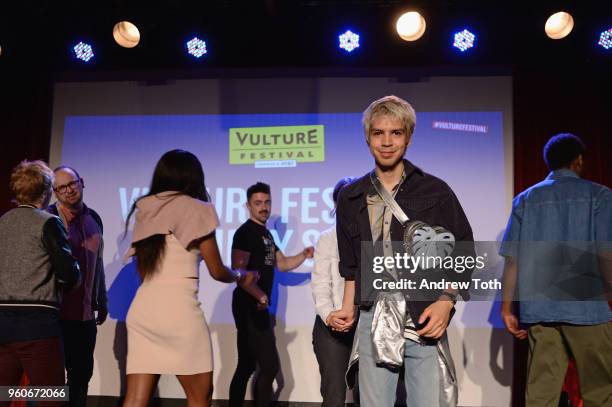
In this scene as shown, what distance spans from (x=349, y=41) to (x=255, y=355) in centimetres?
255

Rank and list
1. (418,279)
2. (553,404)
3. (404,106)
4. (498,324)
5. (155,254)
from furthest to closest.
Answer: (498,324)
(553,404)
(155,254)
(404,106)
(418,279)

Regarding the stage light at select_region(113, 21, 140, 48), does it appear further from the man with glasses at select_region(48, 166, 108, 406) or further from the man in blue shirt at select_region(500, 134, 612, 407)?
the man in blue shirt at select_region(500, 134, 612, 407)

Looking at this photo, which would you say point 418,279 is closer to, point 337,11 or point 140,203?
point 140,203

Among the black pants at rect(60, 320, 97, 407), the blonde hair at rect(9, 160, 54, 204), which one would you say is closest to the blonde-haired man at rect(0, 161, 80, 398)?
the blonde hair at rect(9, 160, 54, 204)

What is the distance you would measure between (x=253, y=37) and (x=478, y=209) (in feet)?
7.66

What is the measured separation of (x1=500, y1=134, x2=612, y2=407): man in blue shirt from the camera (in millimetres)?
2721

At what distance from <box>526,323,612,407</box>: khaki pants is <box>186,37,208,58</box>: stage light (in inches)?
136

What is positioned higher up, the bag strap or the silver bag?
the bag strap

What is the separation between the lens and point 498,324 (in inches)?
188

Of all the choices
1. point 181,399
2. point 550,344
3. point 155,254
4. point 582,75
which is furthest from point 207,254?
point 582,75

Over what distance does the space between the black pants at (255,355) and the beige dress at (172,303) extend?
152 centimetres

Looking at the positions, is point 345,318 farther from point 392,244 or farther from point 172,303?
point 172,303

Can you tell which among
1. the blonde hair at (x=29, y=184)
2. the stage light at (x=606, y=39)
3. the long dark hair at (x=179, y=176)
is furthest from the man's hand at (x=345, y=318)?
the stage light at (x=606, y=39)

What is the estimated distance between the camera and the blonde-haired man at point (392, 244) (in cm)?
183
